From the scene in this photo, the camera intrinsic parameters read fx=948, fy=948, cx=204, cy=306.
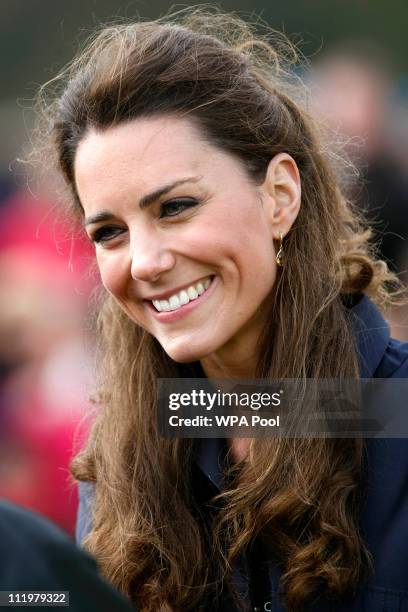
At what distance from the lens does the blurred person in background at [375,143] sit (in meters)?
3.50

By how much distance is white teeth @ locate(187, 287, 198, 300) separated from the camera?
198 centimetres

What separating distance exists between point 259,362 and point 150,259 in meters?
0.37

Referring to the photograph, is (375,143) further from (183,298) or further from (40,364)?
(183,298)

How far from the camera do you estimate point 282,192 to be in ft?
6.81

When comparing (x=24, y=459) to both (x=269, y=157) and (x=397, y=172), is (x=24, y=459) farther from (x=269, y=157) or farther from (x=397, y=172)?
(x=269, y=157)

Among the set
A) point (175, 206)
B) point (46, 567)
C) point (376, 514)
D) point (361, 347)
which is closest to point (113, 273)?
point (175, 206)

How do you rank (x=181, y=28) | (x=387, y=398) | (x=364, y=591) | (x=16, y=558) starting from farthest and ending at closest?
(x=181, y=28) → (x=387, y=398) → (x=364, y=591) → (x=16, y=558)

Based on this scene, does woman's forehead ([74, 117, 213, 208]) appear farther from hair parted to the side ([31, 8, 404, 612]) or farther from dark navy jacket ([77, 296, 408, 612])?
dark navy jacket ([77, 296, 408, 612])

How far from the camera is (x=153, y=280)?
1951 millimetres

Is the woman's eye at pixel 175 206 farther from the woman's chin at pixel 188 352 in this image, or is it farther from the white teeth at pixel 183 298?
the woman's chin at pixel 188 352

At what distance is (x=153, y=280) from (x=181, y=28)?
60 centimetres

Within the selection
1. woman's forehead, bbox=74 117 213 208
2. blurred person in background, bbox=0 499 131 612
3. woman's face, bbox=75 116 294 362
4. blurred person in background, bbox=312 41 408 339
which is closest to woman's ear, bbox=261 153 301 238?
woman's face, bbox=75 116 294 362

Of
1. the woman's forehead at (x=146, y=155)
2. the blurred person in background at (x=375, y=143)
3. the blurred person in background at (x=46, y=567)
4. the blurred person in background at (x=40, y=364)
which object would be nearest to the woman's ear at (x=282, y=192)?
the woman's forehead at (x=146, y=155)

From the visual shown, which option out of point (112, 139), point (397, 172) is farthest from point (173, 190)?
point (397, 172)
